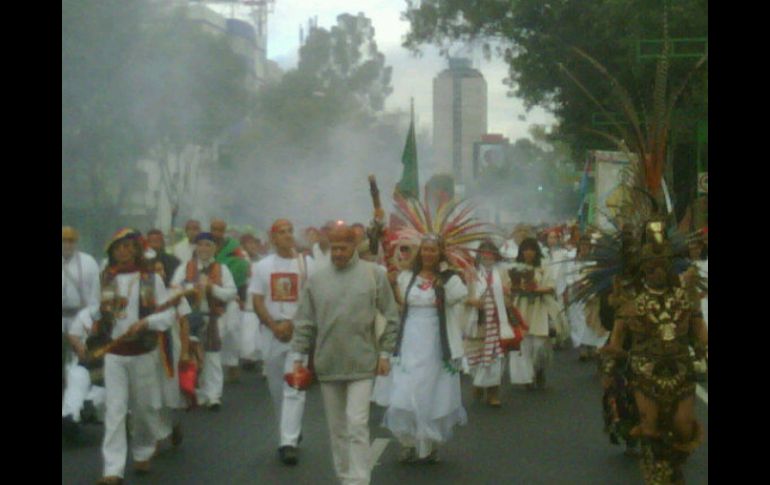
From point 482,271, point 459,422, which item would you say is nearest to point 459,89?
point 482,271

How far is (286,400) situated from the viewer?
11.5 m

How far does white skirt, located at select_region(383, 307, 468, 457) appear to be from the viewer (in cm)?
1127

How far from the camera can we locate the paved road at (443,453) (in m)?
10.7

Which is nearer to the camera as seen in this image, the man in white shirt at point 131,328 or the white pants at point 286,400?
the man in white shirt at point 131,328

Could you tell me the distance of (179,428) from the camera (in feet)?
40.5

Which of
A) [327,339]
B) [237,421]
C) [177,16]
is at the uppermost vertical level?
[177,16]

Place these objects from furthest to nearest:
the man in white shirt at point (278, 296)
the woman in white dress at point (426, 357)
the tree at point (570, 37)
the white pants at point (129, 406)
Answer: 1. the tree at point (570, 37)
2. the man in white shirt at point (278, 296)
3. the woman in white dress at point (426, 357)
4. the white pants at point (129, 406)

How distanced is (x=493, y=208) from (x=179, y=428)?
11475 millimetres

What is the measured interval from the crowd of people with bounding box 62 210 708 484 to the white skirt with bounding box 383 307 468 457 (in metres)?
0.01

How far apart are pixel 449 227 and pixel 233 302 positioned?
4.42 metres

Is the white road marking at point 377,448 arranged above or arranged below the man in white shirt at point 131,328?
below

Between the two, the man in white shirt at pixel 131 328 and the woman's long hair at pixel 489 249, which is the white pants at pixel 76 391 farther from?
the woman's long hair at pixel 489 249

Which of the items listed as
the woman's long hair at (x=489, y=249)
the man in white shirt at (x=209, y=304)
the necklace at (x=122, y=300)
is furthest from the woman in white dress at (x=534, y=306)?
the necklace at (x=122, y=300)
